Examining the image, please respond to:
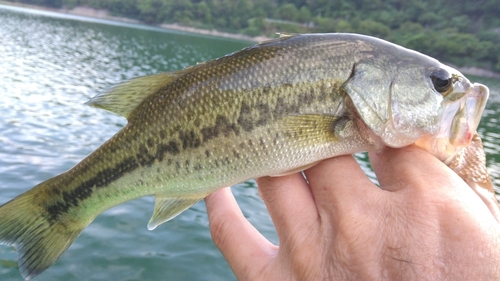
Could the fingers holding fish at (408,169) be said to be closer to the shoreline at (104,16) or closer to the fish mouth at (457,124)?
the fish mouth at (457,124)

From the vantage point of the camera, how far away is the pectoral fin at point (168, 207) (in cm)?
255

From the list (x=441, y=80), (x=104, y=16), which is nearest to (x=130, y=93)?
(x=441, y=80)

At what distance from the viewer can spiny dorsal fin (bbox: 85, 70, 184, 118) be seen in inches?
103

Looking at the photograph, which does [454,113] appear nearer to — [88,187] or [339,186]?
[339,186]

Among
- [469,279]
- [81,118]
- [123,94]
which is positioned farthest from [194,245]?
[81,118]

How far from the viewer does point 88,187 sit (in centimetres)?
264

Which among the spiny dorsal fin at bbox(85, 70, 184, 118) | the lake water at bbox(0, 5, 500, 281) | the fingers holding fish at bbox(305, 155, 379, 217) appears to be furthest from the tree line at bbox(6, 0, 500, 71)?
the fingers holding fish at bbox(305, 155, 379, 217)

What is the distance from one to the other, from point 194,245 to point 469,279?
19.5ft

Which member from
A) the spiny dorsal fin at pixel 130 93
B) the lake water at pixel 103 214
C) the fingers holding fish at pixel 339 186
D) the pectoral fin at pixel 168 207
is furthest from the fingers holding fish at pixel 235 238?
the lake water at pixel 103 214

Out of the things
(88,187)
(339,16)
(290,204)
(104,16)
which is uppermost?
(290,204)

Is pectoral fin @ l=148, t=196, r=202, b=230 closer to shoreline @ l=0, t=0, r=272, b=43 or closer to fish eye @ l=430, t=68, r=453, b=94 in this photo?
fish eye @ l=430, t=68, r=453, b=94

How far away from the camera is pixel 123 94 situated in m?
2.65

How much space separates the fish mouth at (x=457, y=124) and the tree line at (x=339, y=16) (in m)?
91.2

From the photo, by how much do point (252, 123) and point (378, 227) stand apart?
101 cm
